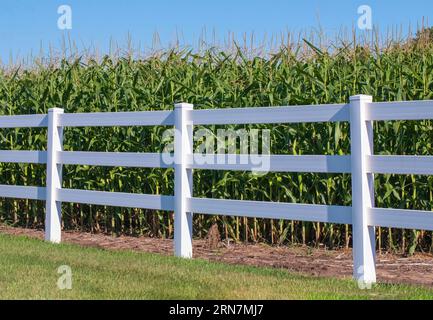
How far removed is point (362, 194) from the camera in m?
7.50

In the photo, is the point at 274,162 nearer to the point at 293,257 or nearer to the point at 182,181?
the point at 182,181

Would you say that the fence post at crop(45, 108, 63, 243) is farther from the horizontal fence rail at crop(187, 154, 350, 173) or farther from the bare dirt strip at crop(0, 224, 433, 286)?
the horizontal fence rail at crop(187, 154, 350, 173)

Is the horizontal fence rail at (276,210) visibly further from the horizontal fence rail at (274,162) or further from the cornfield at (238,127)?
the cornfield at (238,127)

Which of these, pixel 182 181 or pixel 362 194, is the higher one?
pixel 182 181

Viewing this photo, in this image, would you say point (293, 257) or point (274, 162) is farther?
A: point (293, 257)

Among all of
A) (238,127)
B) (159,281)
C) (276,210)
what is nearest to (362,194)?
(276,210)

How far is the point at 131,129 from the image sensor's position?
37.4 feet

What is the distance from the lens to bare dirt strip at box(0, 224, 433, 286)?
323 inches

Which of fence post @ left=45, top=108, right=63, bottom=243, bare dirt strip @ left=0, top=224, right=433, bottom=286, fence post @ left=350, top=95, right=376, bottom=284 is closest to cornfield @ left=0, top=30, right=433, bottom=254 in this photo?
bare dirt strip @ left=0, top=224, right=433, bottom=286

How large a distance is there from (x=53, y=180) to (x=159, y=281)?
3.92m

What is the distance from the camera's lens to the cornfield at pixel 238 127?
32.3ft

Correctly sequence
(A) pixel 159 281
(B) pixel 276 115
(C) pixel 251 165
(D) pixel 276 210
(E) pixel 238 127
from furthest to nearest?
(E) pixel 238 127 → (C) pixel 251 165 → (B) pixel 276 115 → (D) pixel 276 210 → (A) pixel 159 281
